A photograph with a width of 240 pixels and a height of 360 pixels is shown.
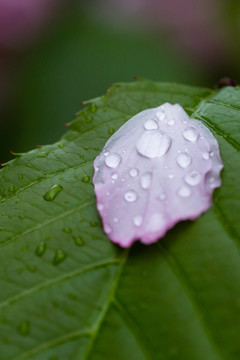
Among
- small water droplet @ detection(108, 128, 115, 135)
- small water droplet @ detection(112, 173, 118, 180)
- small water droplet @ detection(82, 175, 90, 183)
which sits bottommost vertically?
small water droplet @ detection(82, 175, 90, 183)

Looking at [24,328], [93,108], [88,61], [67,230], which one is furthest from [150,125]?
[88,61]

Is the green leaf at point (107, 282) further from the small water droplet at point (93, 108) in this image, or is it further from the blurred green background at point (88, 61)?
the blurred green background at point (88, 61)

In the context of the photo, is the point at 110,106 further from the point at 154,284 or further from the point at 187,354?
the point at 187,354

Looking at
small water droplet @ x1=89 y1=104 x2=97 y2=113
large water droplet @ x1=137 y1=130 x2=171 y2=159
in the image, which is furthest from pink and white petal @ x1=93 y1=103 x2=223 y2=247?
small water droplet @ x1=89 y1=104 x2=97 y2=113

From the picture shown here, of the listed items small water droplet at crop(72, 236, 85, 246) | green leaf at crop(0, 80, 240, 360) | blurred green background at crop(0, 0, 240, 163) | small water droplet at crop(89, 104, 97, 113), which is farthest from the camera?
blurred green background at crop(0, 0, 240, 163)

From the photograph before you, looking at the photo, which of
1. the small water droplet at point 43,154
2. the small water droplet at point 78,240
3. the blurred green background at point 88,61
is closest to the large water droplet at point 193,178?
the small water droplet at point 78,240

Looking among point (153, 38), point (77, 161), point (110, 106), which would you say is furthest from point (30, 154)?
point (153, 38)

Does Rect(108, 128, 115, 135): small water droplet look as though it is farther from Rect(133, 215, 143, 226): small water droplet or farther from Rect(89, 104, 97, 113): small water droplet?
Rect(133, 215, 143, 226): small water droplet
